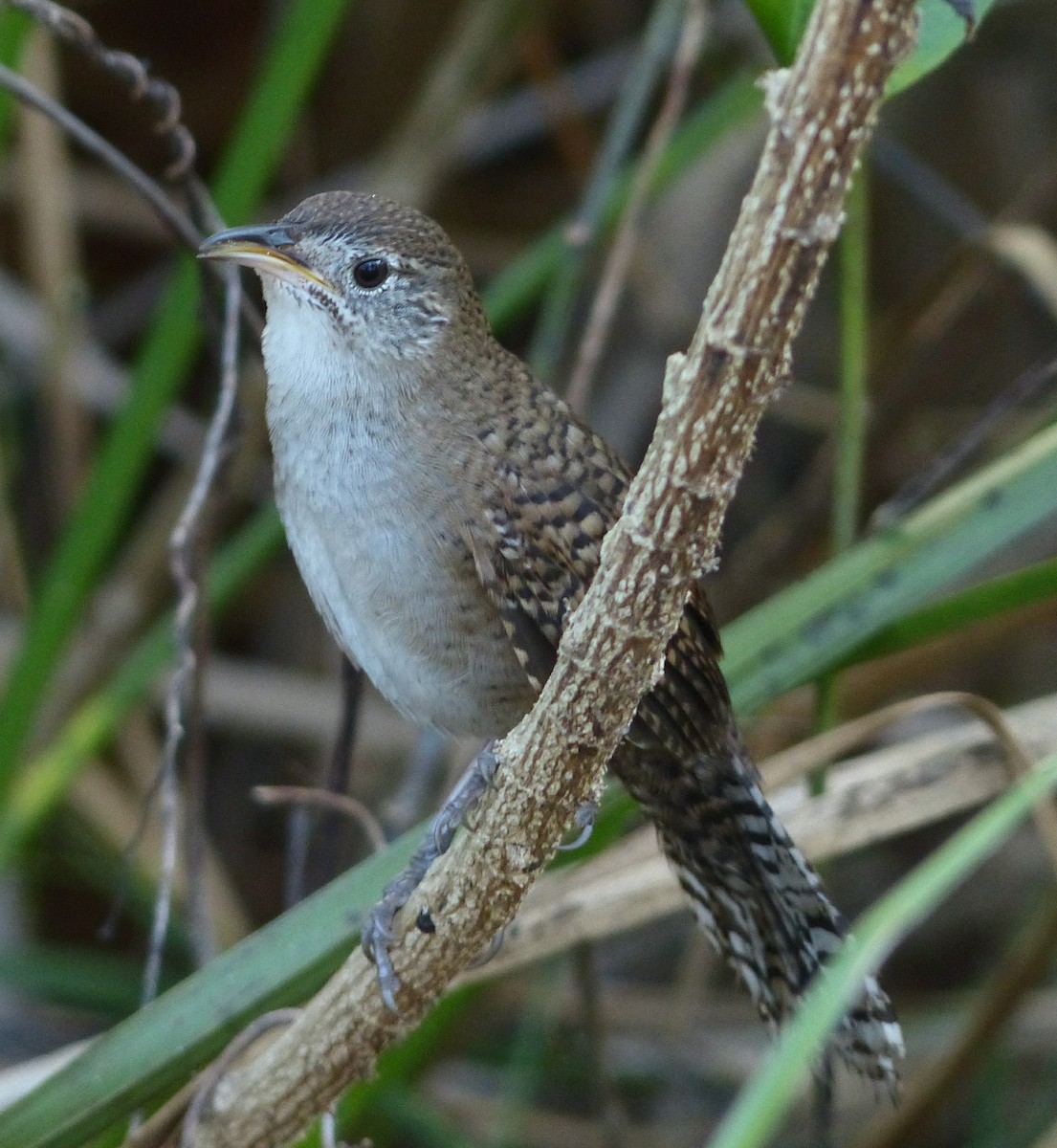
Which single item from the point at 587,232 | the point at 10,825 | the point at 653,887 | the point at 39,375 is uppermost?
the point at 39,375

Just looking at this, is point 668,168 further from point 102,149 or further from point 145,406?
point 102,149

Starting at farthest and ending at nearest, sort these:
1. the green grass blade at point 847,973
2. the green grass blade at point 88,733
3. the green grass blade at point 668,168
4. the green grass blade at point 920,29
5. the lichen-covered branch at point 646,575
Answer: the green grass blade at point 668,168
the green grass blade at point 88,733
the green grass blade at point 920,29
the lichen-covered branch at point 646,575
the green grass blade at point 847,973

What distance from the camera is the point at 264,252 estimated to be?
213 centimetres

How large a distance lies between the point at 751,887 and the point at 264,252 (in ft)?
3.43

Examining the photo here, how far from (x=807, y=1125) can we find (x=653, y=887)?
1352 mm

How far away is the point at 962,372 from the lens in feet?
13.9

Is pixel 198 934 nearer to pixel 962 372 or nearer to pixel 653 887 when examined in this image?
pixel 653 887

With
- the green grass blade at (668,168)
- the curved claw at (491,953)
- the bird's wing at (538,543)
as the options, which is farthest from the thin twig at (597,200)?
the curved claw at (491,953)

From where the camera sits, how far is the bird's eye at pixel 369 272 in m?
2.23

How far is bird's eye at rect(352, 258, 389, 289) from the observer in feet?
7.33

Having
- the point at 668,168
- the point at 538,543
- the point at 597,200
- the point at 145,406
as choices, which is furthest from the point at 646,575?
the point at 668,168

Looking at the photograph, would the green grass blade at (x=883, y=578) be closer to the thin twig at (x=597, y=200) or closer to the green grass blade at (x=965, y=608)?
the green grass blade at (x=965, y=608)

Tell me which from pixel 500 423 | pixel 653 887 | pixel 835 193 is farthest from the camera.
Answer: pixel 653 887

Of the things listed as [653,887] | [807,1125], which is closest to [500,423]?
[653,887]
